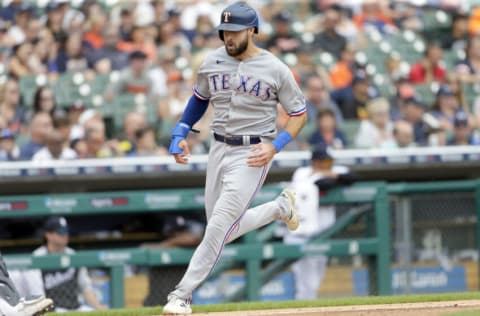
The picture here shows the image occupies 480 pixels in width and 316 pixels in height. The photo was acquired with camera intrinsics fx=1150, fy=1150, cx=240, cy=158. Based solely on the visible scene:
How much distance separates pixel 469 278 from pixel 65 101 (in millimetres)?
4299

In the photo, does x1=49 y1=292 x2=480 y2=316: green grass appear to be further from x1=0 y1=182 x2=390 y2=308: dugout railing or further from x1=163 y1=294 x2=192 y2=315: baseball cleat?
x1=0 y1=182 x2=390 y2=308: dugout railing

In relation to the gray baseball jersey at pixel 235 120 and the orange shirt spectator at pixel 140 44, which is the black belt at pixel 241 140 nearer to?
the gray baseball jersey at pixel 235 120

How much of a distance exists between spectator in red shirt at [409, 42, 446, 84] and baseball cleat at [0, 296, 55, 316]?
806cm

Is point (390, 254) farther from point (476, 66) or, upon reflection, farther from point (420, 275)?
point (476, 66)

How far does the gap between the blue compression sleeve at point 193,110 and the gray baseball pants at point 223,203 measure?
262mm

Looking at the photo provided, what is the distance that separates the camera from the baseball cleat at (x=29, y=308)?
5953 millimetres

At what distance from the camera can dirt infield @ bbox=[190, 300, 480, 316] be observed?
6473mm

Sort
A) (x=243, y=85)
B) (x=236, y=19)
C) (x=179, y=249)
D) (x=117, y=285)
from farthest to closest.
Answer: (x=179, y=249), (x=117, y=285), (x=243, y=85), (x=236, y=19)

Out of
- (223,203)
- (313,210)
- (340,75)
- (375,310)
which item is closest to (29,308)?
(223,203)

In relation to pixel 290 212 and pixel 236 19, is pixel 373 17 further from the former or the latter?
pixel 236 19

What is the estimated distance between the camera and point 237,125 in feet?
21.1

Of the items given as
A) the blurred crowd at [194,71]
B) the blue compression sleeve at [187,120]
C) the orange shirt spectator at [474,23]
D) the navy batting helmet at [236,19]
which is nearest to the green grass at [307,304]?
the blue compression sleeve at [187,120]

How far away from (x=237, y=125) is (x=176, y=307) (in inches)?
42.0

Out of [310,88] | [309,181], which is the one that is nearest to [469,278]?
[309,181]
